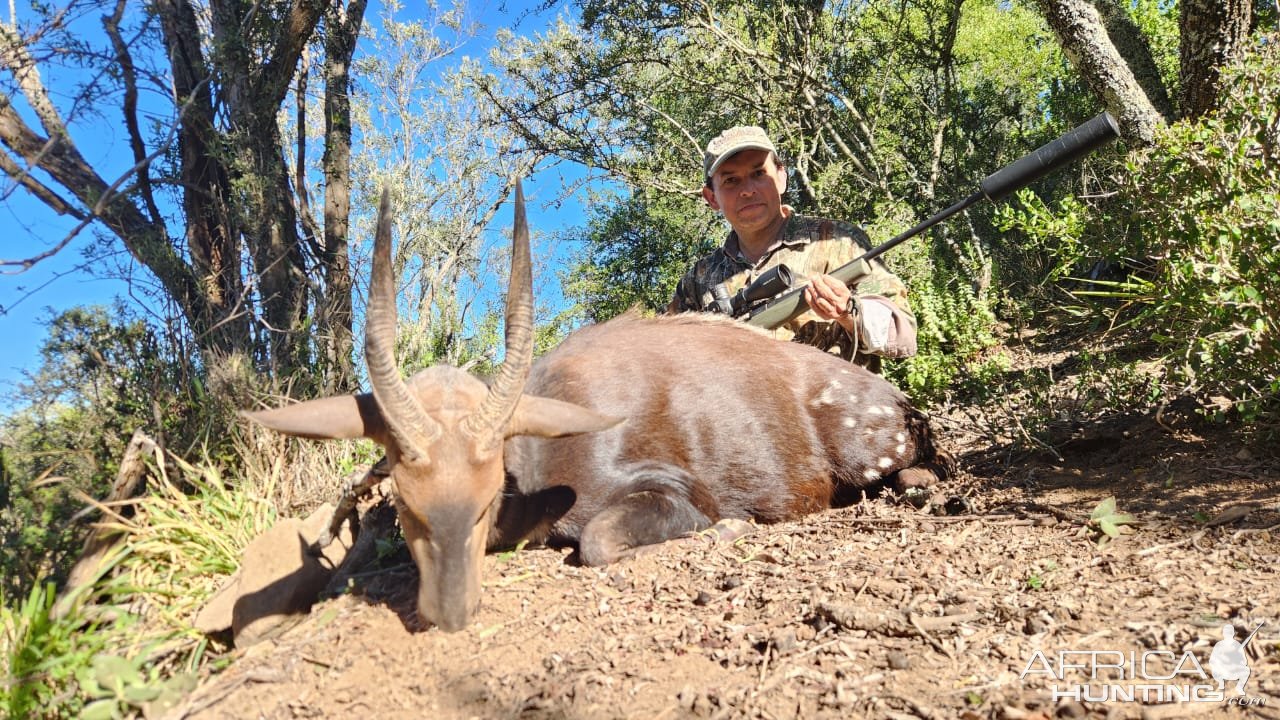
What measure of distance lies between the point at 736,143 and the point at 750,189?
40 centimetres

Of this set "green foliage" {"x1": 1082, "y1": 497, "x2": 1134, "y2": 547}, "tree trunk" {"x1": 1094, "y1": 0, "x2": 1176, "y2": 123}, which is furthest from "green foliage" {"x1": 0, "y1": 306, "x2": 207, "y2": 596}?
"tree trunk" {"x1": 1094, "y1": 0, "x2": 1176, "y2": 123}

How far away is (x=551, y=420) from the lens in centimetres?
338

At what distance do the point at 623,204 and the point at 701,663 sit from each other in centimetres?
1500

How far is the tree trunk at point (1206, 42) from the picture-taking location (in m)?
4.79

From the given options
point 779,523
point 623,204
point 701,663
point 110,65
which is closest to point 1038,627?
point 701,663

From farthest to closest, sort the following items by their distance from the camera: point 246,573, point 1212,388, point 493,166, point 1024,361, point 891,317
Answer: point 493,166 < point 1024,361 < point 891,317 < point 1212,388 < point 246,573

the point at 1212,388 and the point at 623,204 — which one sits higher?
the point at 623,204

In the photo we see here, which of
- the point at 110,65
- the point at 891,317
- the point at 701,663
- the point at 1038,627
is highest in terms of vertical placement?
the point at 110,65

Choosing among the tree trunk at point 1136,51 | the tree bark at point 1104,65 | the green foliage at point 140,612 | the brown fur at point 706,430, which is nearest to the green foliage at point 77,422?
the green foliage at point 140,612

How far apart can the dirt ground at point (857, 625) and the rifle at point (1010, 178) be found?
1749 millimetres

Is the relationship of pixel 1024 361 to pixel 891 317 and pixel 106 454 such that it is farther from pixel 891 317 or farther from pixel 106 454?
pixel 106 454

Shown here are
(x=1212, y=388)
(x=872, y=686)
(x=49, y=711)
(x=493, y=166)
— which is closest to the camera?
(x=872, y=686)

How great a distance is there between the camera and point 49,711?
8.46 feet

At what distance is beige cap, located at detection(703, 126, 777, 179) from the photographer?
5.77 m
